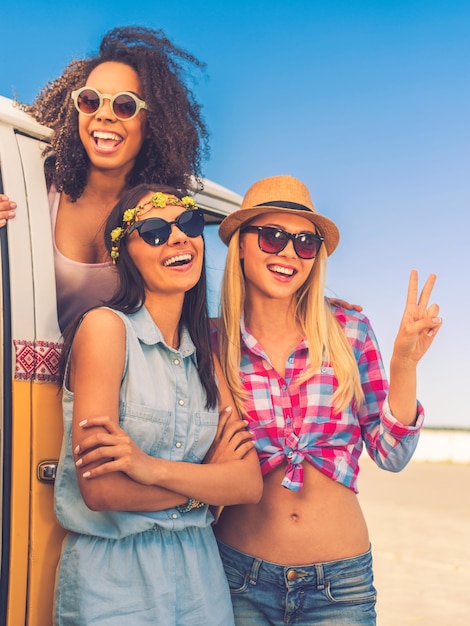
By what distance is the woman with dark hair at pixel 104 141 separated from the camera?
267 centimetres

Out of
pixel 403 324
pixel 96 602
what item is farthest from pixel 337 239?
pixel 96 602

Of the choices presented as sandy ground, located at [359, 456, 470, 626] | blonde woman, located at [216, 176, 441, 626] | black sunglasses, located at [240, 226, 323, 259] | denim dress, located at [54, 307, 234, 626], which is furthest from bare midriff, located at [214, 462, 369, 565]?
sandy ground, located at [359, 456, 470, 626]

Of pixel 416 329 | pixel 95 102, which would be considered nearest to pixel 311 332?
pixel 416 329

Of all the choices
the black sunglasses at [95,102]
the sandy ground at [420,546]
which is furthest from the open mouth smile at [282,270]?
the sandy ground at [420,546]

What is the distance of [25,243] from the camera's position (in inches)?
100.0

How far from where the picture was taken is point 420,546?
825 cm

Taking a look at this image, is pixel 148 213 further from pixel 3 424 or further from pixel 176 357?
pixel 3 424

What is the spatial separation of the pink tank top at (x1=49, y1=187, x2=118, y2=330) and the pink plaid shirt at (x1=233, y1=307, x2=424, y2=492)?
1.61ft

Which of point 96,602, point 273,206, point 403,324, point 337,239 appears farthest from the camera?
point 337,239

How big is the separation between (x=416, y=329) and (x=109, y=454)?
1.00 metres

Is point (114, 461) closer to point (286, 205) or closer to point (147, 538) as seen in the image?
point (147, 538)

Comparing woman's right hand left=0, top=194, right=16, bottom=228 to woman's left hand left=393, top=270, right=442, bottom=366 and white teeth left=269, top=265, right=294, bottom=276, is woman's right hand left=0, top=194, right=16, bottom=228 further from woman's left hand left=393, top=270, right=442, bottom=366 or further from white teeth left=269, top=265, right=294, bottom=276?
woman's left hand left=393, top=270, right=442, bottom=366

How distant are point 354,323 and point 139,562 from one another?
43.9 inches

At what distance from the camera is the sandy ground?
5.89 metres
